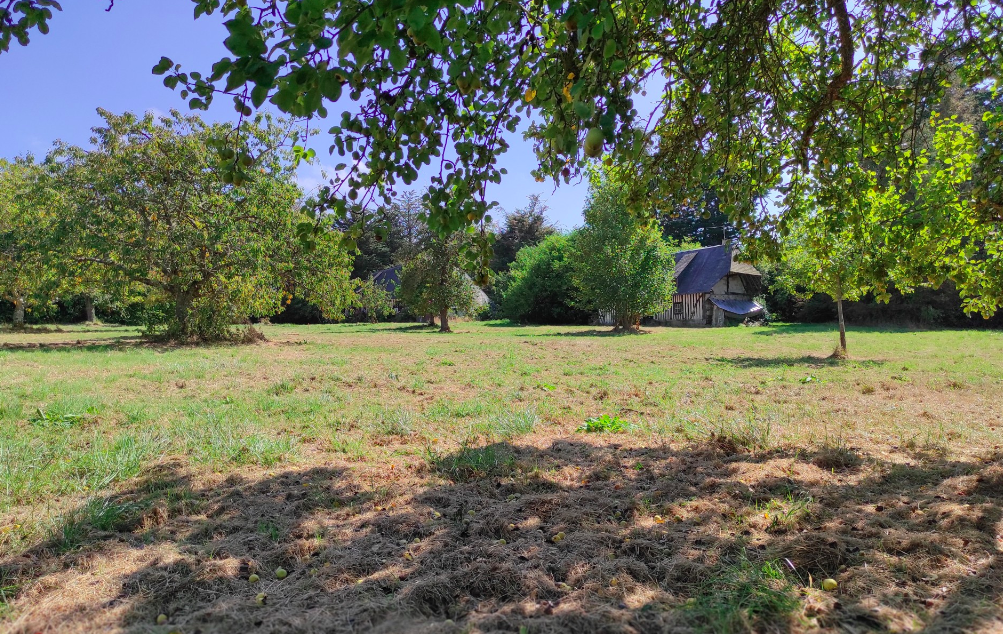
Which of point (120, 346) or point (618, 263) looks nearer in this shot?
point (120, 346)

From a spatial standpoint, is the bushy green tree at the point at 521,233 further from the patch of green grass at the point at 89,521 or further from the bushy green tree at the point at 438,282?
the patch of green grass at the point at 89,521

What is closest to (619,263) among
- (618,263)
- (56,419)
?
(618,263)

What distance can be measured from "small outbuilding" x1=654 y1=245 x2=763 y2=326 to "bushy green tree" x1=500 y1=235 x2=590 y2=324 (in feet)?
21.8

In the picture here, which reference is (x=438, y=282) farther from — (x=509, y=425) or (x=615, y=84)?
(x=615, y=84)

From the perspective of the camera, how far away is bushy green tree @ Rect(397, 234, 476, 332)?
88.2 feet

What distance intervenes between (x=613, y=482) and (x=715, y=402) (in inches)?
150

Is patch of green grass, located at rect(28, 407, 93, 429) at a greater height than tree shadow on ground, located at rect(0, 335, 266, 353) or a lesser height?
lesser

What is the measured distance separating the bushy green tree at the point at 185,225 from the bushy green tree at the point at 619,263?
38.9ft

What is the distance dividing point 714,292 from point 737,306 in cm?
163

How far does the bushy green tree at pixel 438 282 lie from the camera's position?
2688 cm

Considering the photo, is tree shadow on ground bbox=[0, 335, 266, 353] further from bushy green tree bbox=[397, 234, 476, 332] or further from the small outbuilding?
the small outbuilding

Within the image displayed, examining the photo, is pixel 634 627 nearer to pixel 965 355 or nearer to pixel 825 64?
pixel 825 64

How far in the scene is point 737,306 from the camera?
3139 centimetres

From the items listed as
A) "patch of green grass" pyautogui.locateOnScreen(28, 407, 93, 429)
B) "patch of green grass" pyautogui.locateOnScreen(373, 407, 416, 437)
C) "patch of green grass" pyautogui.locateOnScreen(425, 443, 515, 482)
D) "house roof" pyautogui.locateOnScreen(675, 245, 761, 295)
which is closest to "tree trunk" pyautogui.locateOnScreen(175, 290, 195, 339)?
"patch of green grass" pyautogui.locateOnScreen(28, 407, 93, 429)
